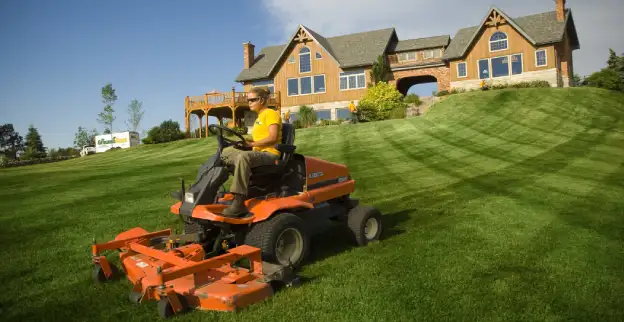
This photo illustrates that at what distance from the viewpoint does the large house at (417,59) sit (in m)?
36.7

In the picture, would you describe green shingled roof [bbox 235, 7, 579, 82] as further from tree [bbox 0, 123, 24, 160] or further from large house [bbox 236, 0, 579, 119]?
tree [bbox 0, 123, 24, 160]

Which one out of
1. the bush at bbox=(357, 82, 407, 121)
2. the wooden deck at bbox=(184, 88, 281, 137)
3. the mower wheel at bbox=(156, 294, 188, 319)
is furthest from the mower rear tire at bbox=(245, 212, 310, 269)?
the wooden deck at bbox=(184, 88, 281, 137)

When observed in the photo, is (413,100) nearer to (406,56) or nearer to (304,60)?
(406,56)

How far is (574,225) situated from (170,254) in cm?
599

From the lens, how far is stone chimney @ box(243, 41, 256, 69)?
4478 cm

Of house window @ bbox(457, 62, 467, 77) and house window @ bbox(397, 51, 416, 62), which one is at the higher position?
house window @ bbox(397, 51, 416, 62)

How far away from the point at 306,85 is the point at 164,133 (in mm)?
13520

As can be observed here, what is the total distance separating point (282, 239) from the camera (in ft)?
17.9

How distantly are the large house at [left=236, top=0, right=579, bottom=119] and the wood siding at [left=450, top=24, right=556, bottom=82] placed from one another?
0.07 m

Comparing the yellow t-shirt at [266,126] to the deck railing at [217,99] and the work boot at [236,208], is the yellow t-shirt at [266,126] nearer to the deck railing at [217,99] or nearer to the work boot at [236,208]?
the work boot at [236,208]

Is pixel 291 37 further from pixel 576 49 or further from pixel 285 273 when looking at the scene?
pixel 285 273

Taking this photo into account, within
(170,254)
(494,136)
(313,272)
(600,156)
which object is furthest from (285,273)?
(494,136)

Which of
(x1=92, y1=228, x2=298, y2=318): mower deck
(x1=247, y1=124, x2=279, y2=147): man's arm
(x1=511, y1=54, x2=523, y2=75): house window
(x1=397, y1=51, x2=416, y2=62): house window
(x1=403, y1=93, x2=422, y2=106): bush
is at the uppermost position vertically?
(x1=397, y1=51, x2=416, y2=62): house window

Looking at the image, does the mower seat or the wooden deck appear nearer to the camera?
the mower seat
